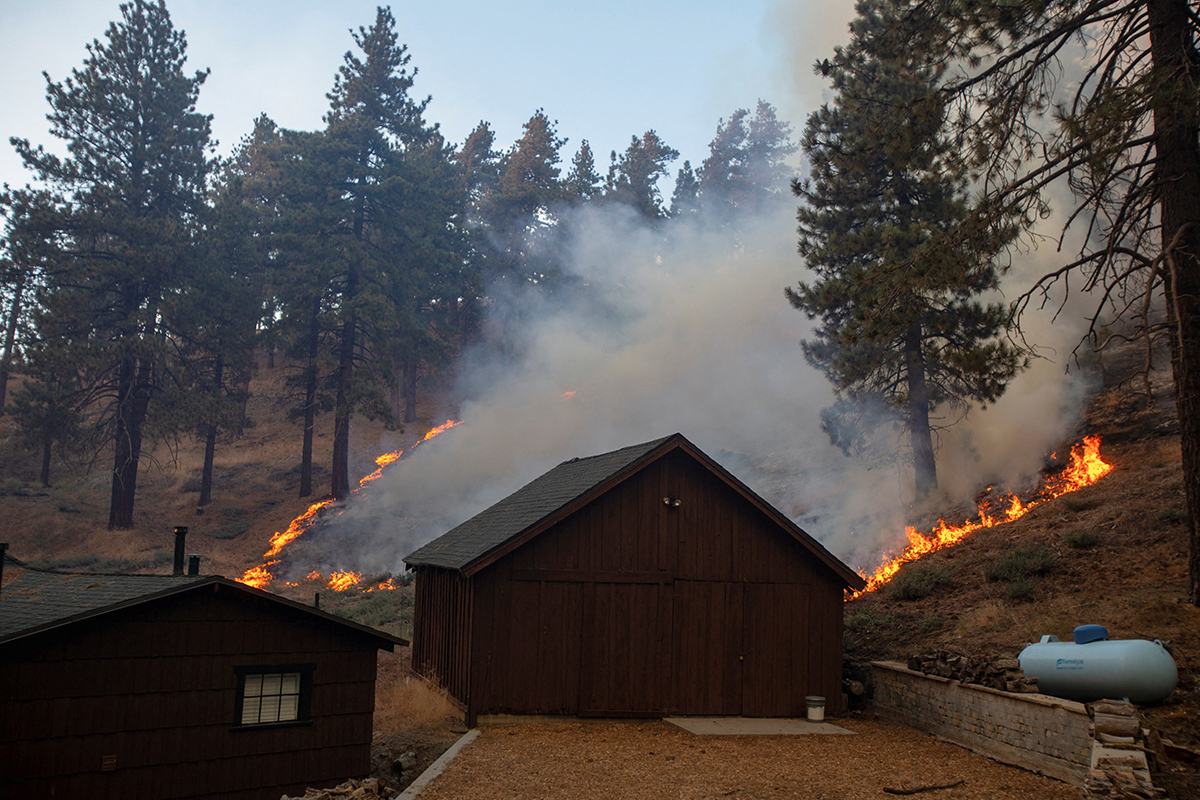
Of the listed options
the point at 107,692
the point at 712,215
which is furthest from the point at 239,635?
the point at 712,215

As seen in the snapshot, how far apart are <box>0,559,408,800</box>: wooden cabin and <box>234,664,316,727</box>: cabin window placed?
0.02 metres

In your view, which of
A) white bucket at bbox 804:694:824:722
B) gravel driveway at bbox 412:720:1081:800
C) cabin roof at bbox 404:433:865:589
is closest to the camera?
gravel driveway at bbox 412:720:1081:800

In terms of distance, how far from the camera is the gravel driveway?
395 inches

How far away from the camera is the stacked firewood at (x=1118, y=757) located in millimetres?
8891

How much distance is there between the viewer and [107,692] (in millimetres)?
11422

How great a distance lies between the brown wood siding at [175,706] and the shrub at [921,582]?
1272 cm

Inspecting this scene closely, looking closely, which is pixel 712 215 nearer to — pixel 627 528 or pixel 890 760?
pixel 627 528

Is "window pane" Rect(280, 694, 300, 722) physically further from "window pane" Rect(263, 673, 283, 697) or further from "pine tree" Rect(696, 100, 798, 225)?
"pine tree" Rect(696, 100, 798, 225)

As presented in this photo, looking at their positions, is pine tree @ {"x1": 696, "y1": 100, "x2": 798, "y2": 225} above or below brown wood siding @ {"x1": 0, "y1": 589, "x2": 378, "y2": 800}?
above

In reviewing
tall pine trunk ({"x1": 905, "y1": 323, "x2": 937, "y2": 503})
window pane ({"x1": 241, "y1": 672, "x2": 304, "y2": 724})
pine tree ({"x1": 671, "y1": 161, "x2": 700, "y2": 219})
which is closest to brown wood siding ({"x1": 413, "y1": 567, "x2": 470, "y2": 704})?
window pane ({"x1": 241, "y1": 672, "x2": 304, "y2": 724})

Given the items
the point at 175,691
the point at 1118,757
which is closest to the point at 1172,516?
the point at 1118,757

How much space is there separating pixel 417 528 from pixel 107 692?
935 inches

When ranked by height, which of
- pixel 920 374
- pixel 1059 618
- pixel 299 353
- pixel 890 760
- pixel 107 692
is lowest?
pixel 890 760

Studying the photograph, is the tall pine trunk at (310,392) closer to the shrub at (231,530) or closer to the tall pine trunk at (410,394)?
the shrub at (231,530)
